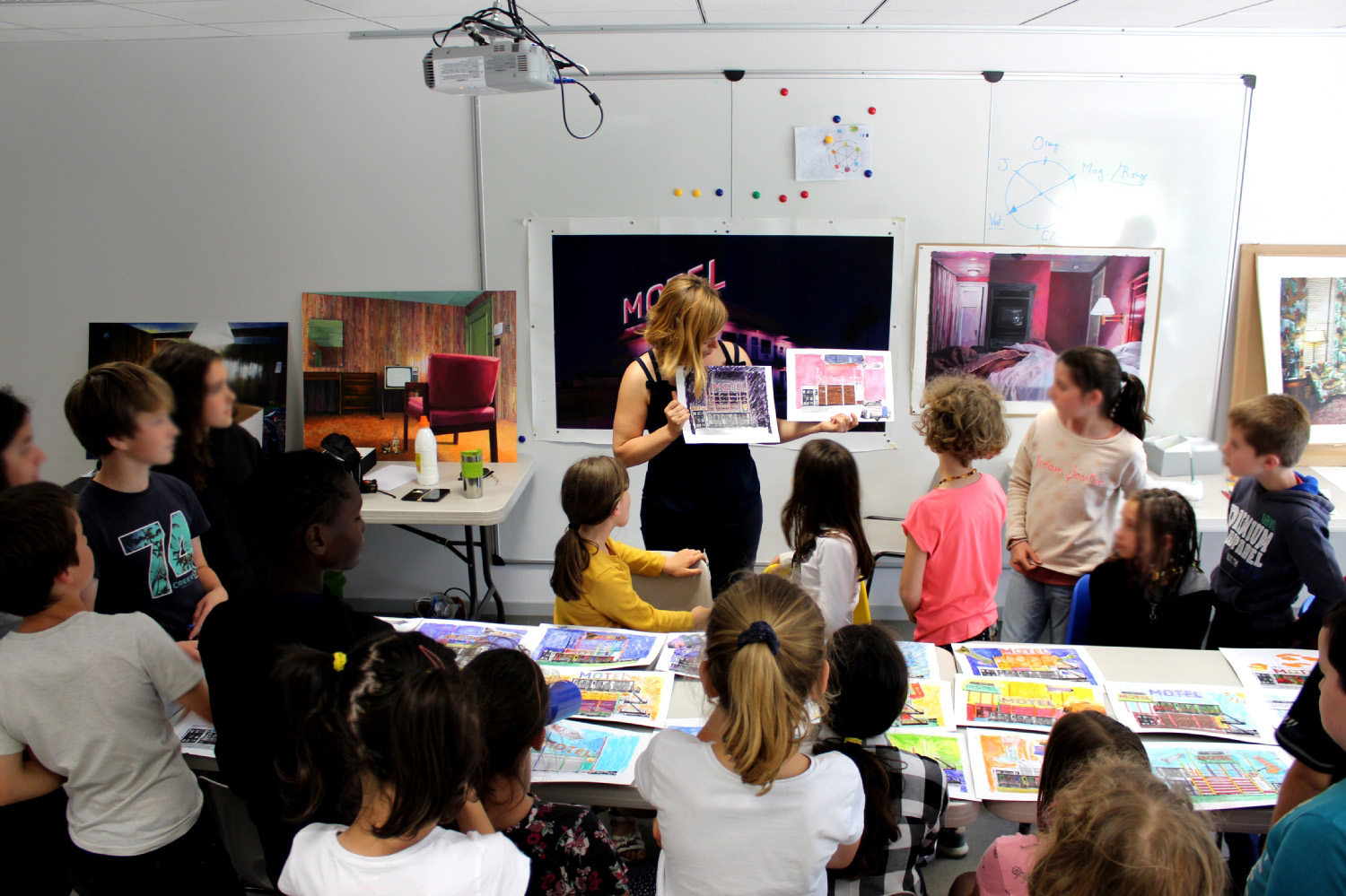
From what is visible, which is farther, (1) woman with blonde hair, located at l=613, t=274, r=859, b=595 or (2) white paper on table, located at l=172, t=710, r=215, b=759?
(1) woman with blonde hair, located at l=613, t=274, r=859, b=595

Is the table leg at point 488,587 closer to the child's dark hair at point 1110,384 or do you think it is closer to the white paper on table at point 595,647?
the white paper on table at point 595,647

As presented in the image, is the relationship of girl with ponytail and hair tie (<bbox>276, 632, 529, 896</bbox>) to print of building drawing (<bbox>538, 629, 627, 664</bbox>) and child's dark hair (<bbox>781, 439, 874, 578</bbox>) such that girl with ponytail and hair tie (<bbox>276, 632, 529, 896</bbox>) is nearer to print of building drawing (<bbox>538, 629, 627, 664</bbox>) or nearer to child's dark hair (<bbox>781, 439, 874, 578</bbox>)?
print of building drawing (<bbox>538, 629, 627, 664</bbox>)

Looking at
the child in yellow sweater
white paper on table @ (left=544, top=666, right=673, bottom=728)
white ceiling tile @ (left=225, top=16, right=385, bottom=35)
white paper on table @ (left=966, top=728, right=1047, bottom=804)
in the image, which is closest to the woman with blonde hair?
the child in yellow sweater

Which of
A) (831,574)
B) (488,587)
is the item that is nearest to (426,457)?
(488,587)

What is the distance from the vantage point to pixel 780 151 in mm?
3102

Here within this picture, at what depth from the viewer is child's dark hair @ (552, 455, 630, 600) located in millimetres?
1797

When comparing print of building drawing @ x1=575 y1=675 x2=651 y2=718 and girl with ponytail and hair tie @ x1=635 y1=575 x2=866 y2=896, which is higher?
girl with ponytail and hair tie @ x1=635 y1=575 x2=866 y2=896

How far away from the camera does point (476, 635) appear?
5.97 feet

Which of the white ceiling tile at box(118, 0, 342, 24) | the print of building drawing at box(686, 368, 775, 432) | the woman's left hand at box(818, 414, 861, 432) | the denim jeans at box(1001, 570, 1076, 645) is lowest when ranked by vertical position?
the denim jeans at box(1001, 570, 1076, 645)

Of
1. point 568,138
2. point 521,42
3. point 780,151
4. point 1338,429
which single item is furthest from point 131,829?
point 1338,429

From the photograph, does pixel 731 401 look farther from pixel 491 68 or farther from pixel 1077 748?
pixel 1077 748

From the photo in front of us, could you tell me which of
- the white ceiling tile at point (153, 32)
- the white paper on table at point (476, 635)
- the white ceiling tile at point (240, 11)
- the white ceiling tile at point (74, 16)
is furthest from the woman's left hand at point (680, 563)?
the white ceiling tile at point (153, 32)

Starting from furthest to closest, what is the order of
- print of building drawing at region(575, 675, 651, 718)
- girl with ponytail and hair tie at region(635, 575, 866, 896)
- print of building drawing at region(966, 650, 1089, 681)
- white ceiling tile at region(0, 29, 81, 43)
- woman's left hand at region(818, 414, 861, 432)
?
white ceiling tile at region(0, 29, 81, 43), woman's left hand at region(818, 414, 861, 432), print of building drawing at region(966, 650, 1089, 681), print of building drawing at region(575, 675, 651, 718), girl with ponytail and hair tie at region(635, 575, 866, 896)

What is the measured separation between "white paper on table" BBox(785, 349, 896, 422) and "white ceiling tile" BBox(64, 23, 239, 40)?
2.54 metres
